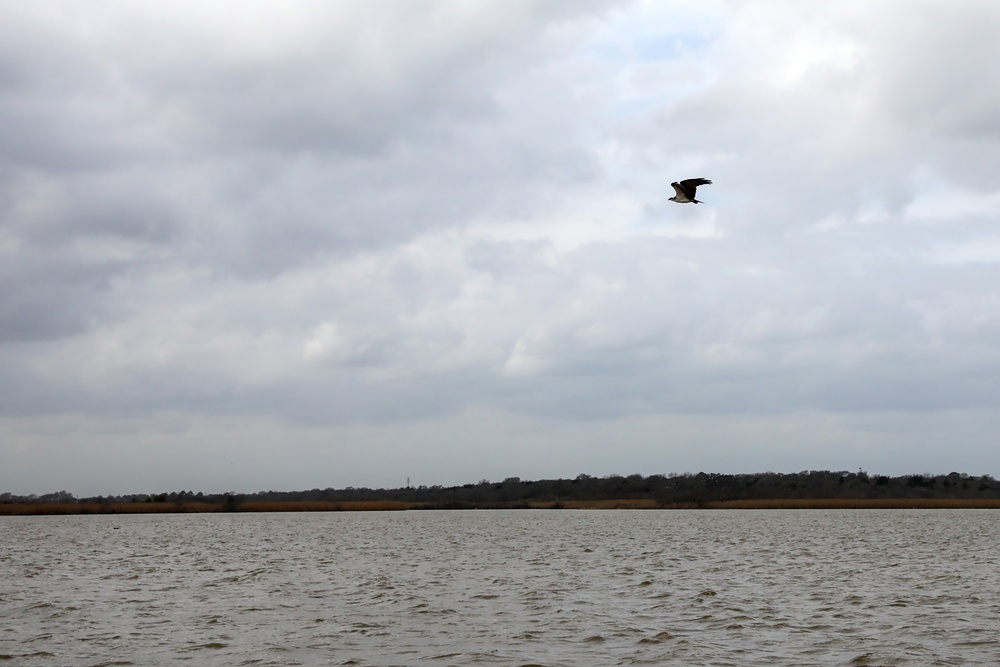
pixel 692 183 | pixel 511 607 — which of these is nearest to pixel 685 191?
pixel 692 183

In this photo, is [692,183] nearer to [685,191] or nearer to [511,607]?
[685,191]

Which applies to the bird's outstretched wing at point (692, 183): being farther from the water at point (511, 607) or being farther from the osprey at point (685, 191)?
the water at point (511, 607)

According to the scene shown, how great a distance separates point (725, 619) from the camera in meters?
20.6

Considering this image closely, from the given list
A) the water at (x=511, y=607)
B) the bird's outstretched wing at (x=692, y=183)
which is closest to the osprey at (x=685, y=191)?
the bird's outstretched wing at (x=692, y=183)

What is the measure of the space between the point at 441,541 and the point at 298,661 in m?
35.8

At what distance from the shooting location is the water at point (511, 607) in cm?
1709

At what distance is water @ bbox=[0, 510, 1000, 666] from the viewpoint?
1709 cm

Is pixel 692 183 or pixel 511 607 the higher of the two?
pixel 692 183

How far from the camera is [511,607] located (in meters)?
22.7

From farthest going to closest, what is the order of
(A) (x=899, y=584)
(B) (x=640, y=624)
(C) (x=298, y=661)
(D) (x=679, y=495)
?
(D) (x=679, y=495), (A) (x=899, y=584), (B) (x=640, y=624), (C) (x=298, y=661)

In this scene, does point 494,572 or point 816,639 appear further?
point 494,572

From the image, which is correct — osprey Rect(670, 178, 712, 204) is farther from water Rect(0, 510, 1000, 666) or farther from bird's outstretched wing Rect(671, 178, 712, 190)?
Result: water Rect(0, 510, 1000, 666)

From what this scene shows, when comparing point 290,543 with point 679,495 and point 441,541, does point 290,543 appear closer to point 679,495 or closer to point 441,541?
point 441,541

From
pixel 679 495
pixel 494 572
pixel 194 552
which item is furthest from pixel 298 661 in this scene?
pixel 679 495
